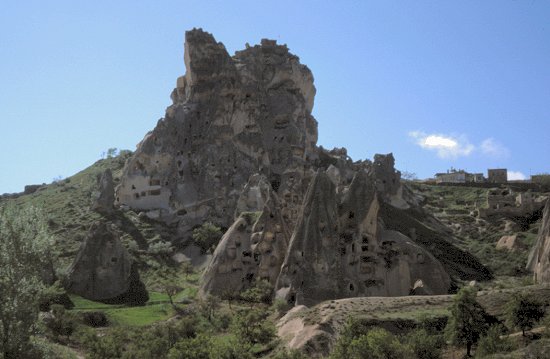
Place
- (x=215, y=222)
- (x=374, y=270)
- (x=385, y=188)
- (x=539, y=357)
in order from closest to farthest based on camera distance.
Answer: (x=539, y=357), (x=374, y=270), (x=215, y=222), (x=385, y=188)

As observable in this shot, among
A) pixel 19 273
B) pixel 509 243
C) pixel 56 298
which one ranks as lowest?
pixel 56 298

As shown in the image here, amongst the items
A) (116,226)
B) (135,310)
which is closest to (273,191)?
(135,310)

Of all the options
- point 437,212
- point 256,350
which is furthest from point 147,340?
point 437,212

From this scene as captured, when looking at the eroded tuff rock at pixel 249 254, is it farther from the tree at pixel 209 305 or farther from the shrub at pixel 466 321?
the shrub at pixel 466 321

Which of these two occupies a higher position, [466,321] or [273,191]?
[273,191]

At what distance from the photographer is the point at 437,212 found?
10544 cm

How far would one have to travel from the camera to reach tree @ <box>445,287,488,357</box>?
36.4m

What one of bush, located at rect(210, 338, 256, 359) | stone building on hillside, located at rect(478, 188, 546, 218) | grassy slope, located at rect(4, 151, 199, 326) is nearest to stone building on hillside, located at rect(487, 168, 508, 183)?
stone building on hillside, located at rect(478, 188, 546, 218)

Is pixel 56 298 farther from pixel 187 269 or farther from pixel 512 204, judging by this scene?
pixel 512 204

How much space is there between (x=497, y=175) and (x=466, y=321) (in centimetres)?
9207

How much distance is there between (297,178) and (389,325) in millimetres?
30009

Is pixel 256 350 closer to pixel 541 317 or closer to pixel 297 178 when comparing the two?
pixel 541 317

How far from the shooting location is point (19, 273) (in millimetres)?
37094

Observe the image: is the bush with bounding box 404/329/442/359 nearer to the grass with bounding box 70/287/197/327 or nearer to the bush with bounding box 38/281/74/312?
the grass with bounding box 70/287/197/327
